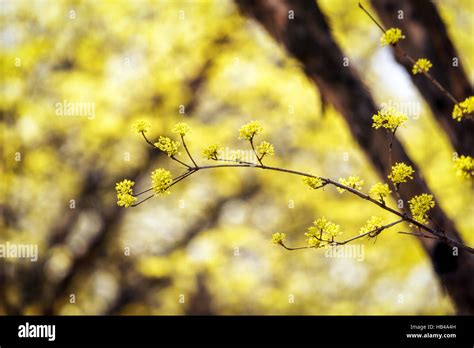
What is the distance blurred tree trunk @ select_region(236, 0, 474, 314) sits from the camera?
1.82 meters

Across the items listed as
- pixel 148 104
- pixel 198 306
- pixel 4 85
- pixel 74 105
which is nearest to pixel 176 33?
pixel 148 104

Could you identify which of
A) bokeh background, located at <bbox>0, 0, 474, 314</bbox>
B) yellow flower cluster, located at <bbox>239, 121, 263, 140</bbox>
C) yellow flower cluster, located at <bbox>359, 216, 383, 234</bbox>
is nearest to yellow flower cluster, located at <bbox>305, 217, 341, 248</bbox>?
yellow flower cluster, located at <bbox>359, 216, 383, 234</bbox>

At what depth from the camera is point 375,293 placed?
5008 millimetres

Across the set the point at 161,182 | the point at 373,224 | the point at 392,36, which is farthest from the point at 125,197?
the point at 392,36

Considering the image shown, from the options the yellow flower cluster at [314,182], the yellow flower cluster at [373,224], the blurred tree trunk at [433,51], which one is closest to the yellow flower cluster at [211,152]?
the yellow flower cluster at [314,182]

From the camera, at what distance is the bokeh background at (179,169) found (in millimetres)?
3843

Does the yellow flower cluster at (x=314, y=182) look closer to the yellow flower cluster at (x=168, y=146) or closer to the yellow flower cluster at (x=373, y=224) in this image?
the yellow flower cluster at (x=373, y=224)

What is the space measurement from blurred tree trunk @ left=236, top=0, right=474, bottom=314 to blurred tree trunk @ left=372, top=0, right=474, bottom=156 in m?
0.26

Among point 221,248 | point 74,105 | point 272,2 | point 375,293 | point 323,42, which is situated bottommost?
point 375,293

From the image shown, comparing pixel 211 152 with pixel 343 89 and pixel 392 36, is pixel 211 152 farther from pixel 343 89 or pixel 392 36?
pixel 343 89

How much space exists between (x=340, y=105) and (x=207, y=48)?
215 cm

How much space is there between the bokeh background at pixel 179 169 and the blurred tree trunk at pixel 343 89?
1.54 m

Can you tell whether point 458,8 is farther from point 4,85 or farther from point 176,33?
point 4,85

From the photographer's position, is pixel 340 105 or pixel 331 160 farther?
pixel 331 160
